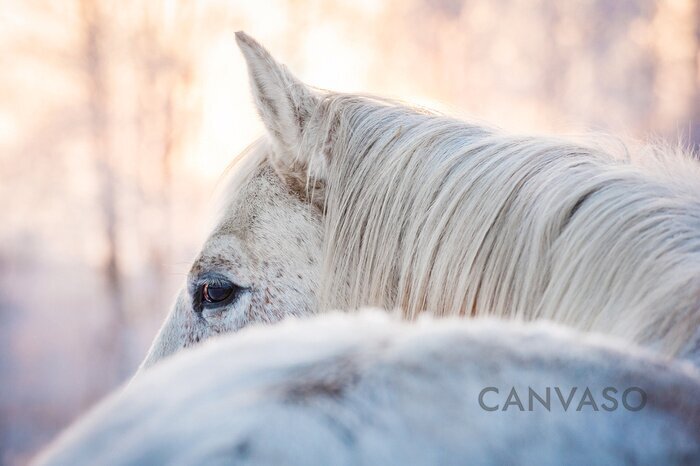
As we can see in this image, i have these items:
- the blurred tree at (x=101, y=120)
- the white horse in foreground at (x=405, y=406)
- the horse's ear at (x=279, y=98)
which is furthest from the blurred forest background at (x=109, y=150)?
the white horse in foreground at (x=405, y=406)

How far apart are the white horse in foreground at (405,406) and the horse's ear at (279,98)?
1.40ft

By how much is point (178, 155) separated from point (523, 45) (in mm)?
1695

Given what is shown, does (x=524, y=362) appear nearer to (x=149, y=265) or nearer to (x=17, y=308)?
(x=149, y=265)

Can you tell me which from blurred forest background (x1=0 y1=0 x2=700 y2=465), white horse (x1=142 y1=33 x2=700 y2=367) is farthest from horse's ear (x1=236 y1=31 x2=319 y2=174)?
blurred forest background (x1=0 y1=0 x2=700 y2=465)

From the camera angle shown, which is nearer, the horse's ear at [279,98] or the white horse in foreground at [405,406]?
the white horse in foreground at [405,406]

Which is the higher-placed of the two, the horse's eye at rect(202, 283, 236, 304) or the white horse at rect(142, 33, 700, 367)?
the white horse at rect(142, 33, 700, 367)

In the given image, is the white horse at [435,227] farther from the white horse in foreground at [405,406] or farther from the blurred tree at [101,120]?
the blurred tree at [101,120]

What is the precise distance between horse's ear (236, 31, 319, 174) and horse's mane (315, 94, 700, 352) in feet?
0.08

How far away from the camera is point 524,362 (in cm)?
20

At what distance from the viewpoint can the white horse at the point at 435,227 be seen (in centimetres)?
37

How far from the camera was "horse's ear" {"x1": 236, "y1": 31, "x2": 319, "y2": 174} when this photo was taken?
61cm

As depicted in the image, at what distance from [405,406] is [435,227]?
0.33 meters

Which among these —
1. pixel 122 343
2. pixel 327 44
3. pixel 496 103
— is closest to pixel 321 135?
pixel 327 44

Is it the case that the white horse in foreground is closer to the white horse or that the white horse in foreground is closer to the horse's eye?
the white horse
